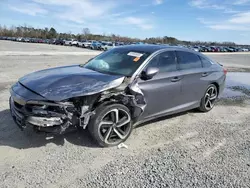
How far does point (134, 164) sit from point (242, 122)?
3.14 meters

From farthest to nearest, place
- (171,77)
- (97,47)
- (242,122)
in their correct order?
1. (97,47)
2. (242,122)
3. (171,77)

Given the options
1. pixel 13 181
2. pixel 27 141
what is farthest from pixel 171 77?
pixel 13 181

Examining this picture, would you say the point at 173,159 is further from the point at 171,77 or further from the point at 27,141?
the point at 27,141

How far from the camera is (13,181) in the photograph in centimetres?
275

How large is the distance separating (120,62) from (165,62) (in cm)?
87

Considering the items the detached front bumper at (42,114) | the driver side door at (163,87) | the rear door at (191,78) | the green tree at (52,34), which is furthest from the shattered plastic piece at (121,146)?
the green tree at (52,34)

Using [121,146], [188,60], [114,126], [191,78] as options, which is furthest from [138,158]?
[188,60]

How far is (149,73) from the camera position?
3908 millimetres

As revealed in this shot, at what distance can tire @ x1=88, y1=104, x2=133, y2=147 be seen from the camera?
3.53 metres

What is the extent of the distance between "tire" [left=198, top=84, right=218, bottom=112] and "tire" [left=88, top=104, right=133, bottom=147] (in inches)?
95.0

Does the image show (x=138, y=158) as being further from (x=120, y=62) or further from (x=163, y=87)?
(x=120, y=62)

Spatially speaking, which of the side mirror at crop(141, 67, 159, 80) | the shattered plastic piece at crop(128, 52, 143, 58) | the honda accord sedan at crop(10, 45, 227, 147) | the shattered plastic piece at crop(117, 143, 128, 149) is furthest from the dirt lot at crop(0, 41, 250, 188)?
the shattered plastic piece at crop(128, 52, 143, 58)

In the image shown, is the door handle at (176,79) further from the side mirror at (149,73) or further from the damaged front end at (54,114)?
the damaged front end at (54,114)

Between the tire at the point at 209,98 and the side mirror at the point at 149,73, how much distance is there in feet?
6.69
